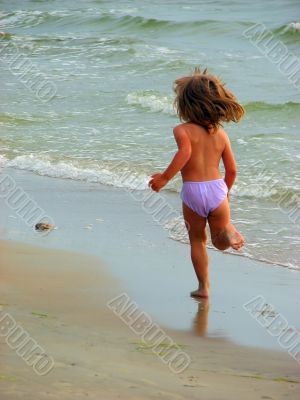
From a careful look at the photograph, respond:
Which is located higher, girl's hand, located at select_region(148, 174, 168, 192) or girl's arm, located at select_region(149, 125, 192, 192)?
girl's arm, located at select_region(149, 125, 192, 192)

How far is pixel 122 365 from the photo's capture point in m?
4.02

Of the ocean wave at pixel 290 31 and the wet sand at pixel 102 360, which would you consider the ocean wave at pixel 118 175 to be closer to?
the wet sand at pixel 102 360

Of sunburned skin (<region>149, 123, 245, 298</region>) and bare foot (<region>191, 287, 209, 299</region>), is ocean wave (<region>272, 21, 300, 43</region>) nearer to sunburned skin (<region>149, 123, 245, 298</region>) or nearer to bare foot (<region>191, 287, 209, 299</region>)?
sunburned skin (<region>149, 123, 245, 298</region>)

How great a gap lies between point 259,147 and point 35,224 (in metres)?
4.03

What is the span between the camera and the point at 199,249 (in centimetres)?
569

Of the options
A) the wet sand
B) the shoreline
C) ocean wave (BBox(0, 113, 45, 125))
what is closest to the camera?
the wet sand

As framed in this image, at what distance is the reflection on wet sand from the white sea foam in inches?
308

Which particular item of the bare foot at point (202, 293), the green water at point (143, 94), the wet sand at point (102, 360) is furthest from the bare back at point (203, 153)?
the green water at point (143, 94)

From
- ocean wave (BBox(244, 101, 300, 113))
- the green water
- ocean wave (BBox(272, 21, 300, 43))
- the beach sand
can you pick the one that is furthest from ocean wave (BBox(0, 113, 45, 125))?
ocean wave (BBox(272, 21, 300, 43))

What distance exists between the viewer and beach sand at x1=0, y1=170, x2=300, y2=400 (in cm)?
377

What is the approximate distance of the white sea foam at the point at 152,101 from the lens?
43.2 ft

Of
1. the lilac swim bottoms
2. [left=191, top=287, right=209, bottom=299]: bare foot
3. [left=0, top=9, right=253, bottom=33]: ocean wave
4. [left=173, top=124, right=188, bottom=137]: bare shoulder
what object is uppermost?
[left=173, top=124, right=188, bottom=137]: bare shoulder

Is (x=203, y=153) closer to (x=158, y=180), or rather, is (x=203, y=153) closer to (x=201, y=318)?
(x=158, y=180)

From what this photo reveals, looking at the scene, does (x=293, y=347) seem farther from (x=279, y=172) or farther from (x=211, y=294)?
(x=279, y=172)
